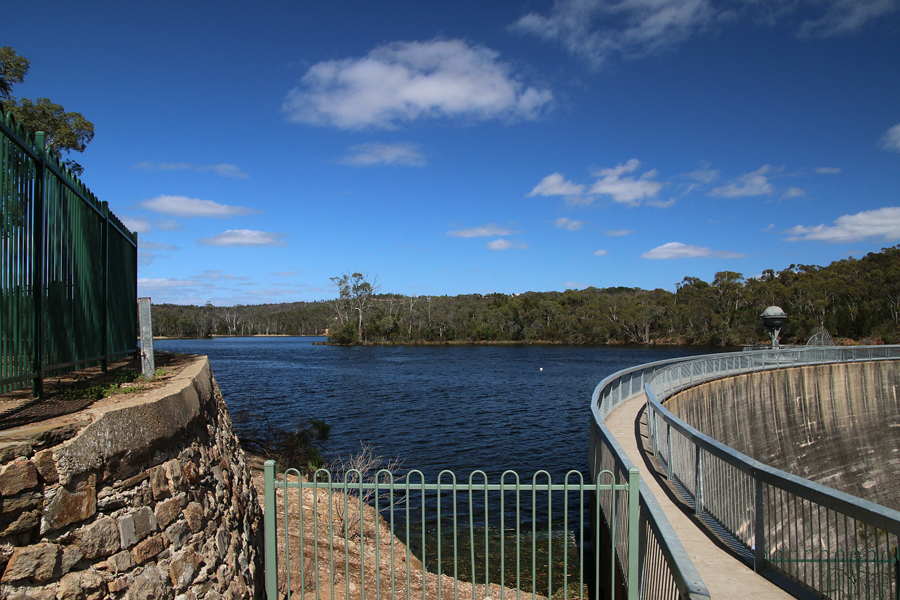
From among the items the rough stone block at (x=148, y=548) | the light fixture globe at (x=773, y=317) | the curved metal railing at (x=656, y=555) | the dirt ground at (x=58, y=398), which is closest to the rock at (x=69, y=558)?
the rough stone block at (x=148, y=548)

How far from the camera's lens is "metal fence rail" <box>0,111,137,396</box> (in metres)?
4.11

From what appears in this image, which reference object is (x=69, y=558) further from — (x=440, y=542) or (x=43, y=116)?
(x=43, y=116)

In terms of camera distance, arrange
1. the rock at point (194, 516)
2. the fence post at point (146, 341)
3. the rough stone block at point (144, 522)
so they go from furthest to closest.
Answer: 1. the fence post at point (146, 341)
2. the rock at point (194, 516)
3. the rough stone block at point (144, 522)

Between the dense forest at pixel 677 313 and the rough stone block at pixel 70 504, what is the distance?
87.3 metres

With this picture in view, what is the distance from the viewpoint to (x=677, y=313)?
365 feet

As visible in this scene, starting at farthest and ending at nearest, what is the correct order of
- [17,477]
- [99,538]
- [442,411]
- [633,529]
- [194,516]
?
[442,411], [633,529], [194,516], [99,538], [17,477]

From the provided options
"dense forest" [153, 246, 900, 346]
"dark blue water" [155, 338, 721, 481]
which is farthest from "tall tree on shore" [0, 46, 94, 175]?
"dense forest" [153, 246, 900, 346]

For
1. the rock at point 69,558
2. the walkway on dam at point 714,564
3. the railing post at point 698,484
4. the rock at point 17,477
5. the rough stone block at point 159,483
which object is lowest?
the walkway on dam at point 714,564

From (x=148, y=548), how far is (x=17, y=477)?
1.08 meters

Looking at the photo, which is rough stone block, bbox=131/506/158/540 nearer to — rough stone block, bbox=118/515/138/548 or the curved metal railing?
rough stone block, bbox=118/515/138/548

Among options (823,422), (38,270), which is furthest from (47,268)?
(823,422)

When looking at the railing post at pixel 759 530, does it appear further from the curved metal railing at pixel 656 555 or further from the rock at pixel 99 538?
the rock at pixel 99 538

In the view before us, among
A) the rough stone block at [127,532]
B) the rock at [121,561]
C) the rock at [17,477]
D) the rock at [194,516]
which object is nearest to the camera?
the rock at [17,477]

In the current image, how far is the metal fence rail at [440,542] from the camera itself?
188 inches
